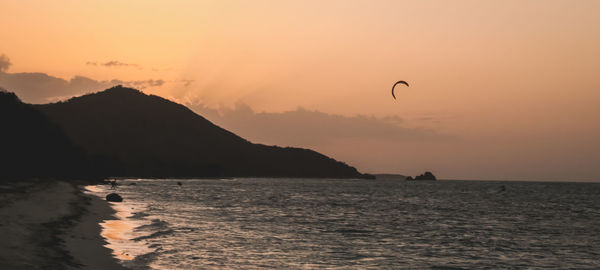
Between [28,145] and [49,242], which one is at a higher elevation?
[28,145]

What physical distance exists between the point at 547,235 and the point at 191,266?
136 feet

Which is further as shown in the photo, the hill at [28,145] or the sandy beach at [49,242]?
the hill at [28,145]

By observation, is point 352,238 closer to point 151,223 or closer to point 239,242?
point 239,242

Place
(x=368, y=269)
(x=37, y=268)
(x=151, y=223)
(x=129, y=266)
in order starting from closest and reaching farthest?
(x=37, y=268), (x=129, y=266), (x=368, y=269), (x=151, y=223)

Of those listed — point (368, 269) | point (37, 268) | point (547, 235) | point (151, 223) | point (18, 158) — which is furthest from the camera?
point (18, 158)

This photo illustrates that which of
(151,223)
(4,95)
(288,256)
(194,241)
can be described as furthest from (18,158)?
(288,256)

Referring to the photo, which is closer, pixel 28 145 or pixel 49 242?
pixel 49 242

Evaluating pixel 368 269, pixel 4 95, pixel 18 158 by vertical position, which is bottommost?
pixel 368 269

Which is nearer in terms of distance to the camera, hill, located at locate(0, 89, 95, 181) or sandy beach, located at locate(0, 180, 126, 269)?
sandy beach, located at locate(0, 180, 126, 269)

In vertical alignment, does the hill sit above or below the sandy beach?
above

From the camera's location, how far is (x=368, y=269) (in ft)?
97.5

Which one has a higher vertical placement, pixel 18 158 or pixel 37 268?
pixel 18 158

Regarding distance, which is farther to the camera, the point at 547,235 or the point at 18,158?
the point at 18,158

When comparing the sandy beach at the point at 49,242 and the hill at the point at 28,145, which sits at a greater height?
the hill at the point at 28,145
